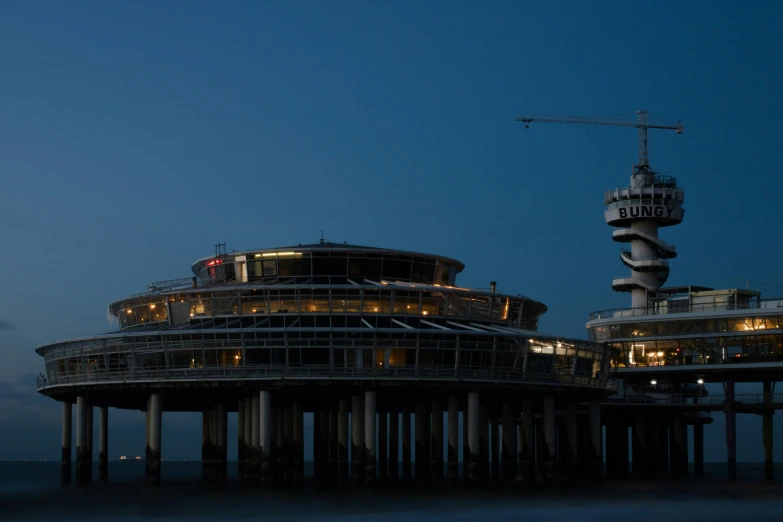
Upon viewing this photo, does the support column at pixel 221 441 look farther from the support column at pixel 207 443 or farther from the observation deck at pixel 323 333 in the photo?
the observation deck at pixel 323 333

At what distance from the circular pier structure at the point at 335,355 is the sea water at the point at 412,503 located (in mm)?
3933

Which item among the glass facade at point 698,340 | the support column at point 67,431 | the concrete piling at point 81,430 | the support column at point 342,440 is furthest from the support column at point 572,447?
the support column at point 67,431

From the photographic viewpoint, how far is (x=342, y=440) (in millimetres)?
122875

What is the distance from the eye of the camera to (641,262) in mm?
151750

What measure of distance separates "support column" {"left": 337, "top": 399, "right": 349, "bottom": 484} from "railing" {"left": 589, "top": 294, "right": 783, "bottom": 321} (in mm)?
35958

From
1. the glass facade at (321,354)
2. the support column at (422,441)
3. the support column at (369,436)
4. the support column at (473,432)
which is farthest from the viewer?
the support column at (422,441)

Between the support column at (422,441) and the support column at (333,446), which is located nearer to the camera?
the support column at (422,441)

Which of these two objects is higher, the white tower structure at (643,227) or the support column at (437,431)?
the white tower structure at (643,227)

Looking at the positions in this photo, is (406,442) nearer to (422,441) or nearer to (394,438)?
(394,438)

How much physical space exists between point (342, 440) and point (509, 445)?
61.7 ft

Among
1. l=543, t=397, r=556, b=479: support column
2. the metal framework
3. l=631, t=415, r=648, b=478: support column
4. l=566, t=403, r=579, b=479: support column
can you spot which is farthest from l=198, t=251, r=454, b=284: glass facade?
l=631, t=415, r=648, b=478: support column

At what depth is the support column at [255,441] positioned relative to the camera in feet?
336

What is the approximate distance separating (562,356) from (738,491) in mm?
19346

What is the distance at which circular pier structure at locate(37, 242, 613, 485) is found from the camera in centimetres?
9850
